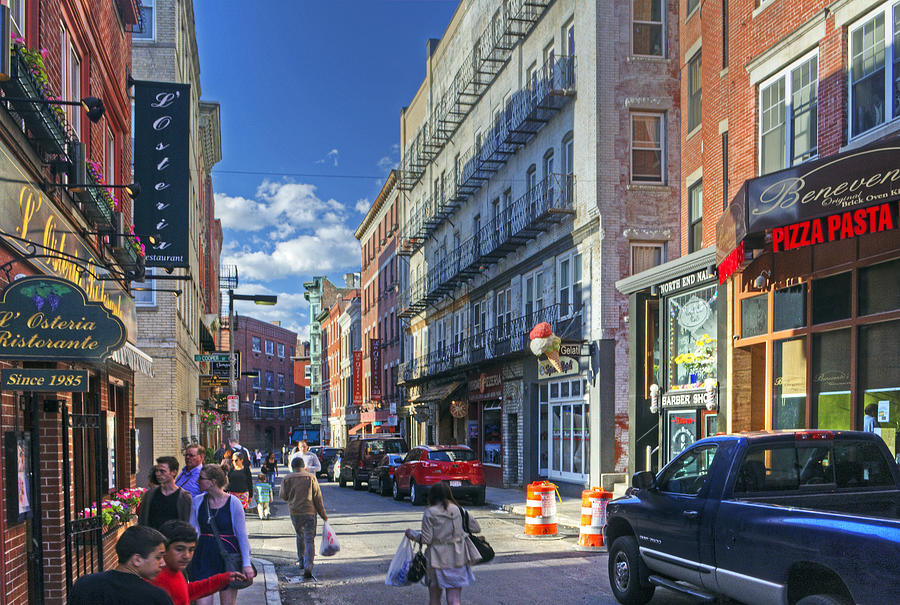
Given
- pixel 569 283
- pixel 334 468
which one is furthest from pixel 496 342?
pixel 334 468

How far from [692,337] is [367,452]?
14.8 metres

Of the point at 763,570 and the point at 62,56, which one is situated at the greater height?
the point at 62,56

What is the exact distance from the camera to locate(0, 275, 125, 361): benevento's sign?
222 inches

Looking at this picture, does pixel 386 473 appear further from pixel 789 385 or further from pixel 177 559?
pixel 177 559

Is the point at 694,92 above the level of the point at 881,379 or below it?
above

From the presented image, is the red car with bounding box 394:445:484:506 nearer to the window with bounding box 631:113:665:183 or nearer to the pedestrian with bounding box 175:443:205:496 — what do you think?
the window with bounding box 631:113:665:183

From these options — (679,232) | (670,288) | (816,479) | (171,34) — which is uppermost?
(171,34)

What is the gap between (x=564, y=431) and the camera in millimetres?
24906

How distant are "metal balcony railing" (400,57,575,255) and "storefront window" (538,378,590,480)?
26.5ft

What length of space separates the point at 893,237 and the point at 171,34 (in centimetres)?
1974

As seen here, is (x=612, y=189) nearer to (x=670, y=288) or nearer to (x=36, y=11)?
(x=670, y=288)

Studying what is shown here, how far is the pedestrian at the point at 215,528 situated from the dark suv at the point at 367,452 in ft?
71.4

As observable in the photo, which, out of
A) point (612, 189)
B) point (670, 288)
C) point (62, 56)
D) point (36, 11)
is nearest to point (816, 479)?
point (36, 11)

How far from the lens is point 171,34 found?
24.4m
